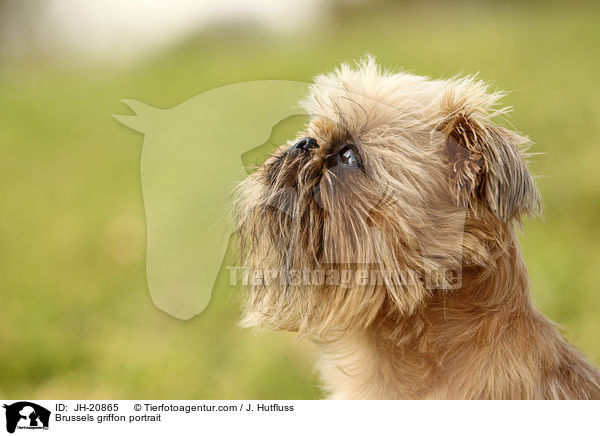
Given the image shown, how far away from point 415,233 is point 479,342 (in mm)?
427

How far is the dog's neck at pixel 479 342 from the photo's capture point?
1978mm

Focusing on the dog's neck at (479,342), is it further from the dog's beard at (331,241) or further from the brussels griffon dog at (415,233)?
the dog's beard at (331,241)

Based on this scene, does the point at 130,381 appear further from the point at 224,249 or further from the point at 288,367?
the point at 224,249

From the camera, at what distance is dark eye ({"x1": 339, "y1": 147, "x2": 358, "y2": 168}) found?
198cm

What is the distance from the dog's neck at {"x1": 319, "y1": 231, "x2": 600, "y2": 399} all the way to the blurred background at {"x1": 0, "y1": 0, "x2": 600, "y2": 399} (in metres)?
0.48

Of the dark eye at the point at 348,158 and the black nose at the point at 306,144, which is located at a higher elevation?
the black nose at the point at 306,144

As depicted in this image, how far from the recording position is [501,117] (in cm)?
208
